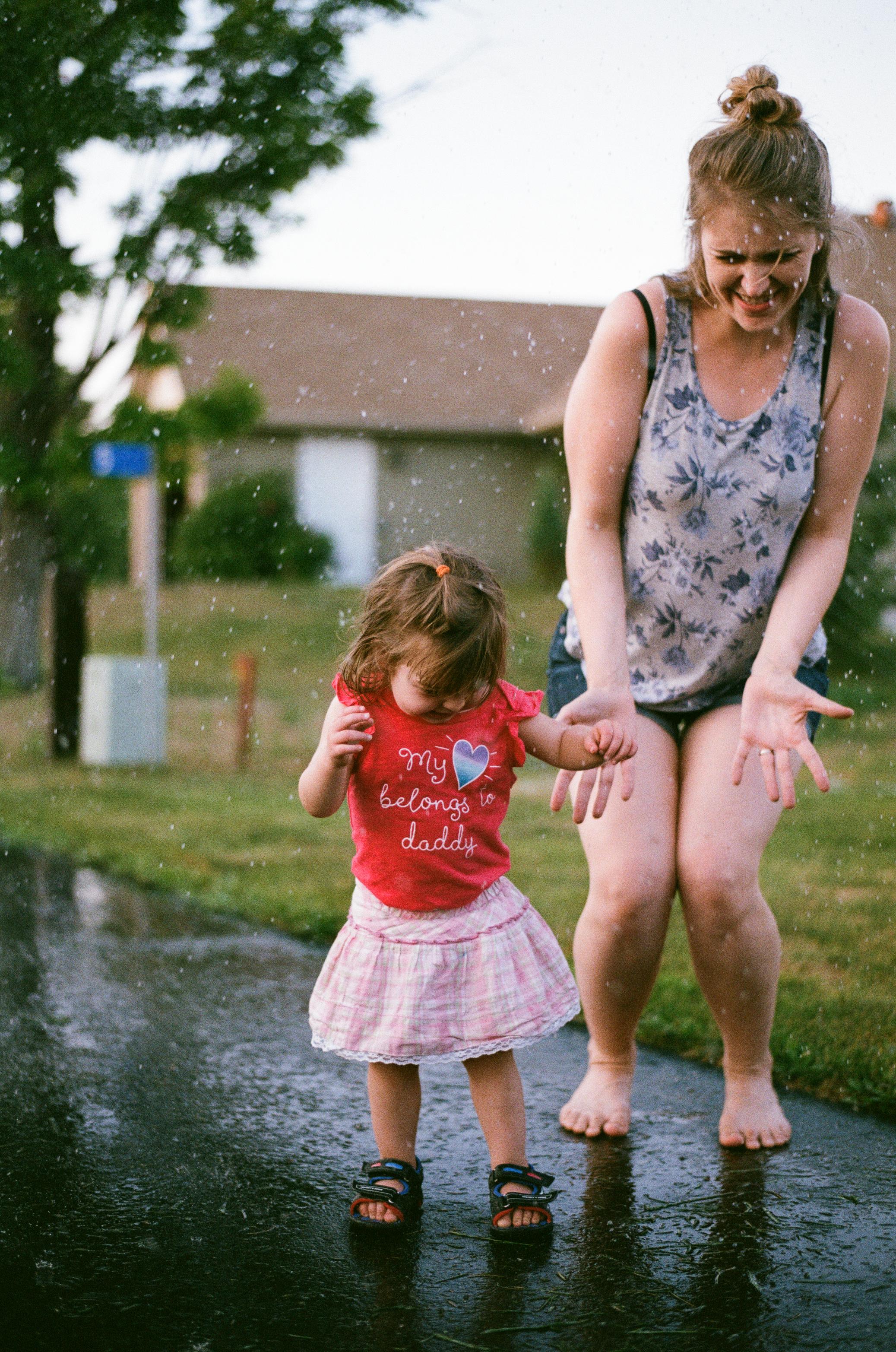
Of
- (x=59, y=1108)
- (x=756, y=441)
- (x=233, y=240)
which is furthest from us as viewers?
(x=233, y=240)

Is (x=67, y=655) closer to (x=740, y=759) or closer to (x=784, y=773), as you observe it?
(x=740, y=759)

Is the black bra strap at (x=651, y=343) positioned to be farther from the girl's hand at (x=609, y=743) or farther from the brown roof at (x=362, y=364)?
the brown roof at (x=362, y=364)

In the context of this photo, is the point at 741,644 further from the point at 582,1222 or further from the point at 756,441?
the point at 582,1222

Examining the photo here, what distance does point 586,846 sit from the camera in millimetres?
2840

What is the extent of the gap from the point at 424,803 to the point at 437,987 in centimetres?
31

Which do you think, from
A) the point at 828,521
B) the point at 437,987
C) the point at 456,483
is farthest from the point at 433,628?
the point at 456,483

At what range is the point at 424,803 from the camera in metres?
2.47

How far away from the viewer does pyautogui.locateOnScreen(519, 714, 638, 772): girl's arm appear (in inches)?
99.7

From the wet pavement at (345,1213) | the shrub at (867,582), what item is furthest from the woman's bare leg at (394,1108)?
the shrub at (867,582)

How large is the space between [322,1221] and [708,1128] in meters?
0.88

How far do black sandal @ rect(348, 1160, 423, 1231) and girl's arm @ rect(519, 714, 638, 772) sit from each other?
752 millimetres

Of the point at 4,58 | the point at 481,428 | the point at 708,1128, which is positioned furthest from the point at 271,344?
the point at 708,1128

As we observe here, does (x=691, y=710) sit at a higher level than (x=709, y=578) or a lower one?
lower

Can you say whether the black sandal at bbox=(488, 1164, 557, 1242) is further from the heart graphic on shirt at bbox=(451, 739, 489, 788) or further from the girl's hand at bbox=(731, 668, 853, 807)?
the girl's hand at bbox=(731, 668, 853, 807)
